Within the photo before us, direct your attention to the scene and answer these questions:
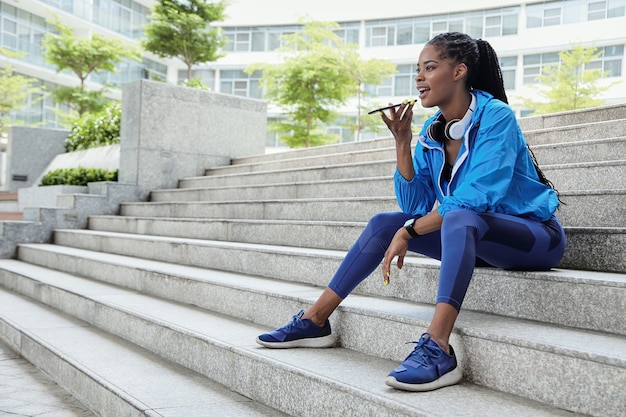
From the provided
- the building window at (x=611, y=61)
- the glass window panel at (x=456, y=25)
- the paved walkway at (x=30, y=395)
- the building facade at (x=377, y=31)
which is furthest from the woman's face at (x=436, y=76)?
the glass window panel at (x=456, y=25)

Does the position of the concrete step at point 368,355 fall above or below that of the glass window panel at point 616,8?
below

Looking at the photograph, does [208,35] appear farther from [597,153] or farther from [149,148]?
[597,153]

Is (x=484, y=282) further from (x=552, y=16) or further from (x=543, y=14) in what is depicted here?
(x=543, y=14)

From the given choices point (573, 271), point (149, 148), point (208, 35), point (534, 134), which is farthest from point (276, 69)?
point (573, 271)

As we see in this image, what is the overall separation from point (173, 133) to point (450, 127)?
6.92 metres

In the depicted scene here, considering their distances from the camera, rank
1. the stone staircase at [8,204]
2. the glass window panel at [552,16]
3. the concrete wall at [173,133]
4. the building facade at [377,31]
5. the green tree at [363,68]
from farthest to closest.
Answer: the glass window panel at [552,16] < the building facade at [377,31] < the green tree at [363,68] < the stone staircase at [8,204] < the concrete wall at [173,133]

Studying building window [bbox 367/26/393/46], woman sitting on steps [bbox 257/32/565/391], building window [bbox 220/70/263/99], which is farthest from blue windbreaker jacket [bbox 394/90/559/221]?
building window [bbox 220/70/263/99]

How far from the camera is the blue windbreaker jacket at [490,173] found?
100 inches

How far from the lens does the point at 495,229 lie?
2523 mm

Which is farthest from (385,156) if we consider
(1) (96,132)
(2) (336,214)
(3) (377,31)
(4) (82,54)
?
(3) (377,31)

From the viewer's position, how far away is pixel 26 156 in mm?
13039

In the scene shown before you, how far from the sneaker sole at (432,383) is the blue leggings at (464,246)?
10.2 inches

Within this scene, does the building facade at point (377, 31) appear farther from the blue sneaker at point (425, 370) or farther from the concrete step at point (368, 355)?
the blue sneaker at point (425, 370)

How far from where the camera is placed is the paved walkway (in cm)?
334
